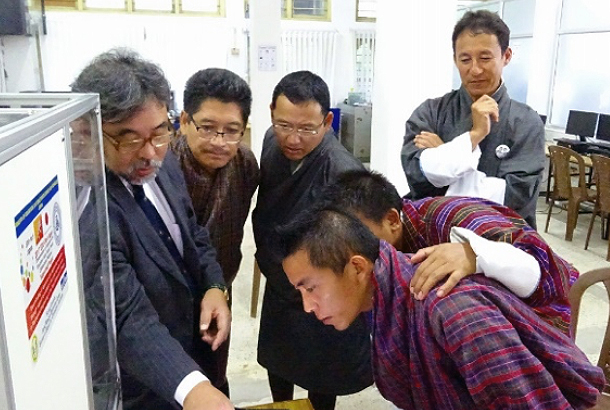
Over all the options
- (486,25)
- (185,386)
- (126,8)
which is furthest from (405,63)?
(126,8)

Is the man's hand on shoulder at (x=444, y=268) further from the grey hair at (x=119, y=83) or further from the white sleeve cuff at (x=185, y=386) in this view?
the grey hair at (x=119, y=83)

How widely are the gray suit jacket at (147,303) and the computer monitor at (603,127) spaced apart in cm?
544

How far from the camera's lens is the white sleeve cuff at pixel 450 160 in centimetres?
135

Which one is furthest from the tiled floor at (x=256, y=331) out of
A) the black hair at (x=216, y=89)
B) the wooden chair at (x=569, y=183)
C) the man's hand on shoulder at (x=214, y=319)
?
the black hair at (x=216, y=89)

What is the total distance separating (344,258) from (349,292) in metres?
0.08

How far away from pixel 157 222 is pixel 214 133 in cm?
38

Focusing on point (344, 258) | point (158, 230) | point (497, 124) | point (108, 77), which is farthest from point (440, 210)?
point (108, 77)

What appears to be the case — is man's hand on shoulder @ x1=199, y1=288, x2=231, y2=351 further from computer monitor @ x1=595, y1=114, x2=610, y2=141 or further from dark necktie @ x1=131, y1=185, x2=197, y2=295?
computer monitor @ x1=595, y1=114, x2=610, y2=141

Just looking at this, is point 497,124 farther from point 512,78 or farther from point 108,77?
point 512,78

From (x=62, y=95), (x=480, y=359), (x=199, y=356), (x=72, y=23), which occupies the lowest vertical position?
(x=199, y=356)

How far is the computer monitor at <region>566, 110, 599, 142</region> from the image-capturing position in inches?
221

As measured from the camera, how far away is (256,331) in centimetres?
295

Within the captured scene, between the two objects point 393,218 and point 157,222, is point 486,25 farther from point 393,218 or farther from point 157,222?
point 157,222

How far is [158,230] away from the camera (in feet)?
3.85
